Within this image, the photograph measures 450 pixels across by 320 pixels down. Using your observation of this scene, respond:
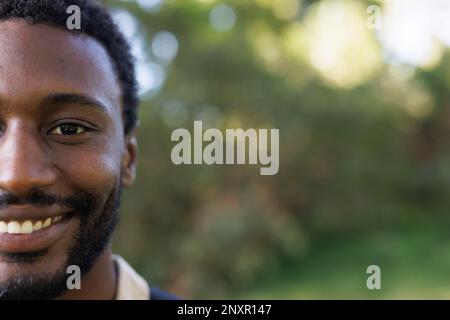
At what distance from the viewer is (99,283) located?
182 centimetres

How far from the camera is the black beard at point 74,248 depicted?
1483mm

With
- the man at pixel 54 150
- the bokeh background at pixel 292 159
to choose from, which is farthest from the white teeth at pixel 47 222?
the bokeh background at pixel 292 159

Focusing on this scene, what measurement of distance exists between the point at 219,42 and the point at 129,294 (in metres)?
6.80

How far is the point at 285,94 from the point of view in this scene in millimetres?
8547

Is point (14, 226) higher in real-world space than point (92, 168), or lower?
lower

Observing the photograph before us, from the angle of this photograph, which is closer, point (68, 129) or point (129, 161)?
point (68, 129)

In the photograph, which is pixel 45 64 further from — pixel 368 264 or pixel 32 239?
pixel 368 264

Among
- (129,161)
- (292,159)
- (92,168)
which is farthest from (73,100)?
(292,159)

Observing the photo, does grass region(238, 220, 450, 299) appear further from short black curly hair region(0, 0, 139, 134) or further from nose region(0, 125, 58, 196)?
nose region(0, 125, 58, 196)

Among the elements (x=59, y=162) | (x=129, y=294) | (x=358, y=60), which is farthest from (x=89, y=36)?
(x=358, y=60)

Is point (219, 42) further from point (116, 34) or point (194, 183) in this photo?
point (116, 34)

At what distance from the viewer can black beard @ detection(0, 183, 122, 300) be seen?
148 cm
